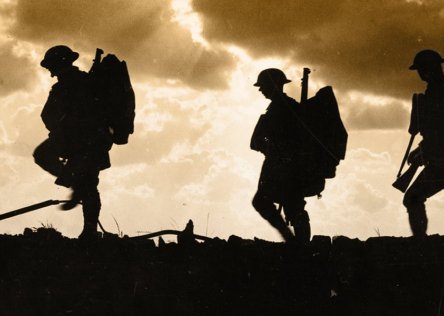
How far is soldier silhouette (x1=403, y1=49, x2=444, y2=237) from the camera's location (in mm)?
8633

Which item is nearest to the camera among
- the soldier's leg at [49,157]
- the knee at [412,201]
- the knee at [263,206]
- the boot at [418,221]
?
the boot at [418,221]

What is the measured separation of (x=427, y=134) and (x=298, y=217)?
5.61 feet

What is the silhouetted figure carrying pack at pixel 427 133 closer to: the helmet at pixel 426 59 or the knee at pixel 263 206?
the helmet at pixel 426 59

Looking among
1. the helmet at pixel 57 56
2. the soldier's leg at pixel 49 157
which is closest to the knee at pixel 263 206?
the soldier's leg at pixel 49 157

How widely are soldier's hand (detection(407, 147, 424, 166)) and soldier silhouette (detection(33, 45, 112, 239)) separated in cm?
352

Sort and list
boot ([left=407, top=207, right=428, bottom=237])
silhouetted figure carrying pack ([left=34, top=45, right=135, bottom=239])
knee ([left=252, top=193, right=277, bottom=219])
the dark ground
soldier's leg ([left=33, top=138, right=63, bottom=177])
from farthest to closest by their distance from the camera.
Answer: soldier's leg ([left=33, top=138, right=63, bottom=177])
silhouetted figure carrying pack ([left=34, top=45, right=135, bottom=239])
knee ([left=252, top=193, right=277, bottom=219])
boot ([left=407, top=207, right=428, bottom=237])
the dark ground

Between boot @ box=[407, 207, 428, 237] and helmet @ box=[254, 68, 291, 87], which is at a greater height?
helmet @ box=[254, 68, 291, 87]

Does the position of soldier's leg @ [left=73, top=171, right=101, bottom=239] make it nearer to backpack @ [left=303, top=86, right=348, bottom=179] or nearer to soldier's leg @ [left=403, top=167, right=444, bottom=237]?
backpack @ [left=303, top=86, right=348, bottom=179]

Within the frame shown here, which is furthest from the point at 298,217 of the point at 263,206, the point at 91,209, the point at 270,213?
the point at 91,209

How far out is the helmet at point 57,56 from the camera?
9.27 metres

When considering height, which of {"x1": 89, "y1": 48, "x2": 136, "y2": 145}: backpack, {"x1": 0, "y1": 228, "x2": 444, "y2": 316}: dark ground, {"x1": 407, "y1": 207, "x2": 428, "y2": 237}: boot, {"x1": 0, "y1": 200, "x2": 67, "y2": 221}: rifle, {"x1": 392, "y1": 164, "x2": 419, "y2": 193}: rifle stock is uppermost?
{"x1": 89, "y1": 48, "x2": 136, "y2": 145}: backpack

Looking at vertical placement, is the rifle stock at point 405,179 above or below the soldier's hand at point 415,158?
below

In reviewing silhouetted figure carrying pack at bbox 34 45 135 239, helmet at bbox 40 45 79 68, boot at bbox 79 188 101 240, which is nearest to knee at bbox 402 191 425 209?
silhouetted figure carrying pack at bbox 34 45 135 239

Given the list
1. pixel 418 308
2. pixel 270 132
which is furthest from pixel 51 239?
pixel 418 308
